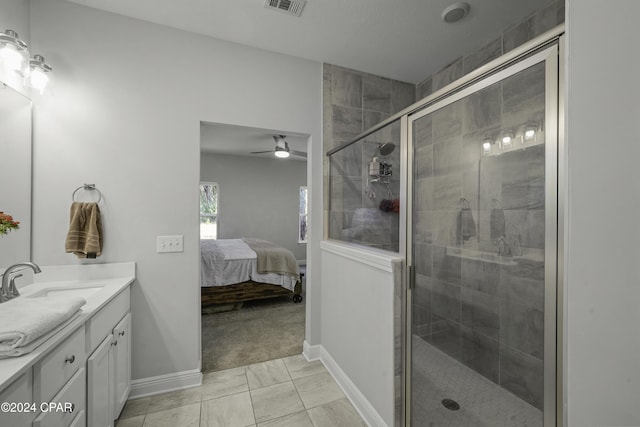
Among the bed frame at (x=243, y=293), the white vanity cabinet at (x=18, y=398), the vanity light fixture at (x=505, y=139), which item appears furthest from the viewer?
the bed frame at (x=243, y=293)

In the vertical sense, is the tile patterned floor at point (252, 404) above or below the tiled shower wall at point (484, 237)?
below

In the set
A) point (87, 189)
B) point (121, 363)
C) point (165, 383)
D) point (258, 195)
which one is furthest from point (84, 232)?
point (258, 195)

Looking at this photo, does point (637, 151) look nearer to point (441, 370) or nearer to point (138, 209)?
point (441, 370)

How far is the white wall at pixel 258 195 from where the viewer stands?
6391mm

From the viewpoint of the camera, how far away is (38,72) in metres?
1.61

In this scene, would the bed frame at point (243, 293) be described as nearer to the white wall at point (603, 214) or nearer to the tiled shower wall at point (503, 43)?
the tiled shower wall at point (503, 43)

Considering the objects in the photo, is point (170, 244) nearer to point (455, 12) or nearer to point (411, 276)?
point (411, 276)

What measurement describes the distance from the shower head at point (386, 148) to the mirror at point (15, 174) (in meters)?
2.14

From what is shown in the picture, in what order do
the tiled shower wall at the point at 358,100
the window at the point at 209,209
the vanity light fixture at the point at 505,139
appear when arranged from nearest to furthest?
the vanity light fixture at the point at 505,139 < the tiled shower wall at the point at 358,100 < the window at the point at 209,209

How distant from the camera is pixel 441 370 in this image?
5.04 ft

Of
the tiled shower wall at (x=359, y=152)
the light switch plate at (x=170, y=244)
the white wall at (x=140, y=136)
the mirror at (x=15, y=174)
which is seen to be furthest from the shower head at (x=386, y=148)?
the mirror at (x=15, y=174)

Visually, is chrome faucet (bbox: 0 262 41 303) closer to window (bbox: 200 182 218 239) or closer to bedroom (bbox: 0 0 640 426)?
bedroom (bbox: 0 0 640 426)

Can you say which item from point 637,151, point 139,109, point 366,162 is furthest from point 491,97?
point 139,109

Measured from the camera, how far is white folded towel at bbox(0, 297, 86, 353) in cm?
82
